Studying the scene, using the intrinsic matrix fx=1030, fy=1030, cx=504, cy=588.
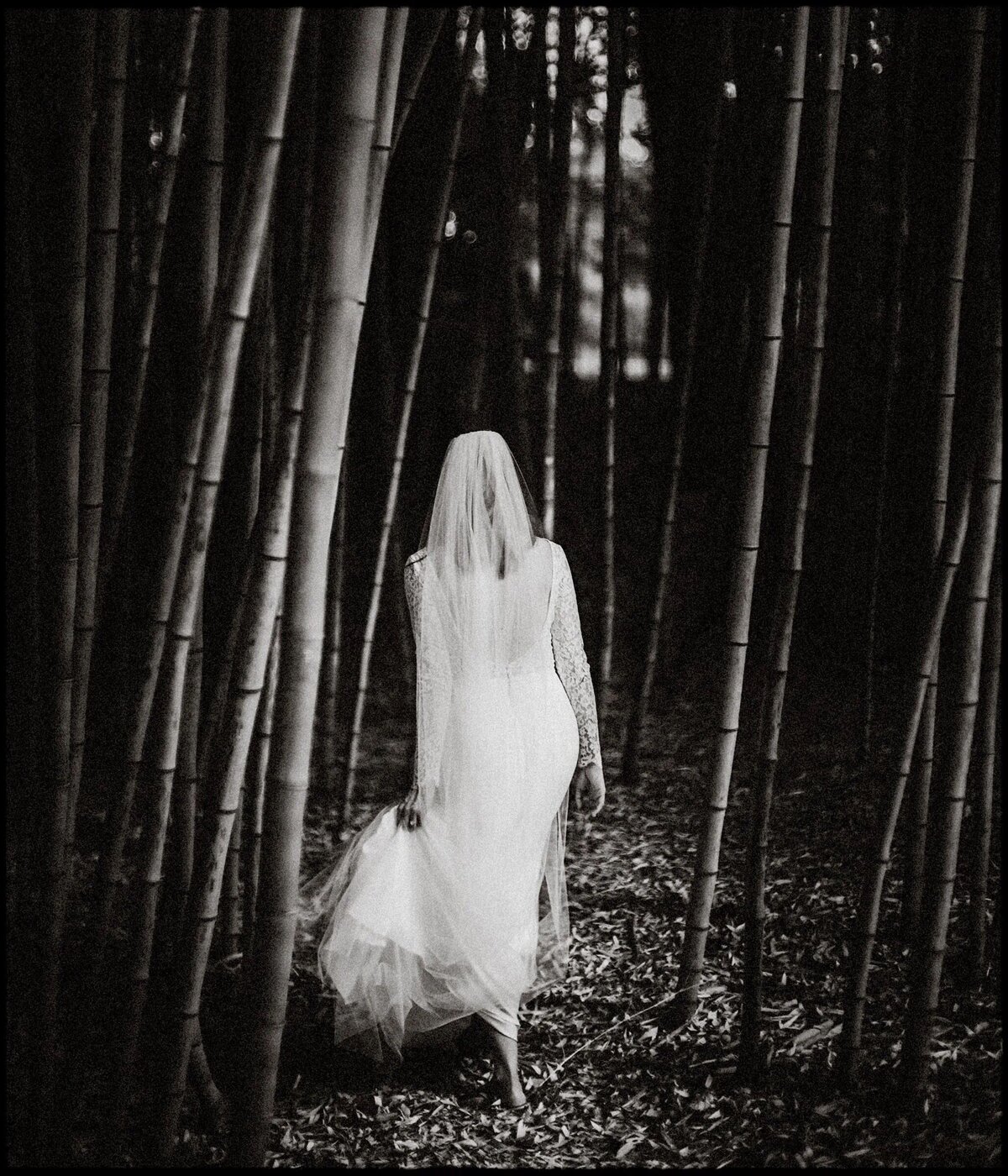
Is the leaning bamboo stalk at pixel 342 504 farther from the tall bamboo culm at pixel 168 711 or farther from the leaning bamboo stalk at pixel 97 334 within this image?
the leaning bamboo stalk at pixel 97 334

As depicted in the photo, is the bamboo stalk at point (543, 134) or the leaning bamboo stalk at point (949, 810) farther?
the bamboo stalk at point (543, 134)

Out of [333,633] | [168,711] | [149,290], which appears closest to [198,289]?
[149,290]

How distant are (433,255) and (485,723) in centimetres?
142

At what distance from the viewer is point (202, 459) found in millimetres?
1838

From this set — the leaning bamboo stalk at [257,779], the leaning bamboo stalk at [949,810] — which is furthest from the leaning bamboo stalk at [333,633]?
the leaning bamboo stalk at [949,810]

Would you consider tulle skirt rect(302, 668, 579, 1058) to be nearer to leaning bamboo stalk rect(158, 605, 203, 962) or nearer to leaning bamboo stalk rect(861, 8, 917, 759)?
leaning bamboo stalk rect(158, 605, 203, 962)

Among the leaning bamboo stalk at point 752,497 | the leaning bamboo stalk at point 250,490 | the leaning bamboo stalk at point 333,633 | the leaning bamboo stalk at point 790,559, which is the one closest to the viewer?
the leaning bamboo stalk at point 752,497

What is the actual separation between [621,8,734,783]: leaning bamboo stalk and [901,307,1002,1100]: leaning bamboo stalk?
1996 mm

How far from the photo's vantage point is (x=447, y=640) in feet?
7.78

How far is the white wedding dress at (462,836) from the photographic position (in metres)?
2.32

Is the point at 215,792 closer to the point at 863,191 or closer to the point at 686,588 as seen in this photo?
the point at 863,191

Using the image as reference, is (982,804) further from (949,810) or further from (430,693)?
(430,693)

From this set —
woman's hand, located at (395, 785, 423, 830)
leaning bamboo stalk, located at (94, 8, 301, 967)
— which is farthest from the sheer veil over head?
leaning bamboo stalk, located at (94, 8, 301, 967)

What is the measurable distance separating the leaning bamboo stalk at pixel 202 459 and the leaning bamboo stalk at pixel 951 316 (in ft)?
3.80
